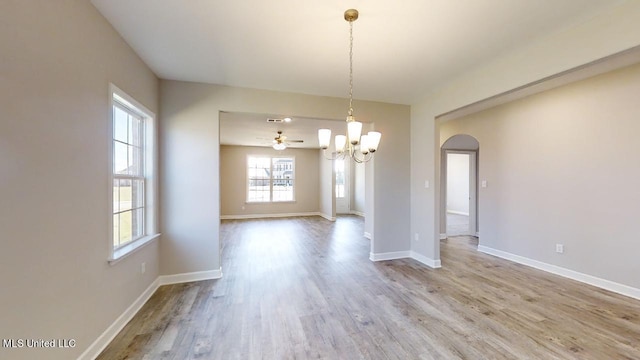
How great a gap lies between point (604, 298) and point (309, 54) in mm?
4392

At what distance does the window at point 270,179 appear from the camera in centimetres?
953

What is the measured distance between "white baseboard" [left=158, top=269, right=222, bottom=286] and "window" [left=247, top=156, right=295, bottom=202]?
591 cm

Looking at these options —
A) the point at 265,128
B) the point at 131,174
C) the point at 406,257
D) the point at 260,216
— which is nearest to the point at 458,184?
the point at 406,257

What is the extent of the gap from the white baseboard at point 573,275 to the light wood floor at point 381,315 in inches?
5.8

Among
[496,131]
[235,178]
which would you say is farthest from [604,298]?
[235,178]

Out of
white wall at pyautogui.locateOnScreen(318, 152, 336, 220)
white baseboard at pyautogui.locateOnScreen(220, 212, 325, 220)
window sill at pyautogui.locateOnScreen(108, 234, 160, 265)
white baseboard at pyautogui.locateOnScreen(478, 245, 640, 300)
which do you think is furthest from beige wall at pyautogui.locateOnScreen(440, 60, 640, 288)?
white baseboard at pyautogui.locateOnScreen(220, 212, 325, 220)

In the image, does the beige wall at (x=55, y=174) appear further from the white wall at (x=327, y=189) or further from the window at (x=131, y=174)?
the white wall at (x=327, y=189)


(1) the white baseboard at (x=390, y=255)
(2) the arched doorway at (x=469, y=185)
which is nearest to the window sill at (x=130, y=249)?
(1) the white baseboard at (x=390, y=255)

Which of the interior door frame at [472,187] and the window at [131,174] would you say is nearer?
the window at [131,174]

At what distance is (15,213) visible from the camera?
137 centimetres

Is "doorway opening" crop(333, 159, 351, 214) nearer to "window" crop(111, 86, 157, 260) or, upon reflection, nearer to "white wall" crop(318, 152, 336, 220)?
"white wall" crop(318, 152, 336, 220)

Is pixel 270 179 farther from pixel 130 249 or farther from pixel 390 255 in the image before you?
pixel 130 249

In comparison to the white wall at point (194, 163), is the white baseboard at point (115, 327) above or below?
below

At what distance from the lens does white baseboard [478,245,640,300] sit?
312 cm
